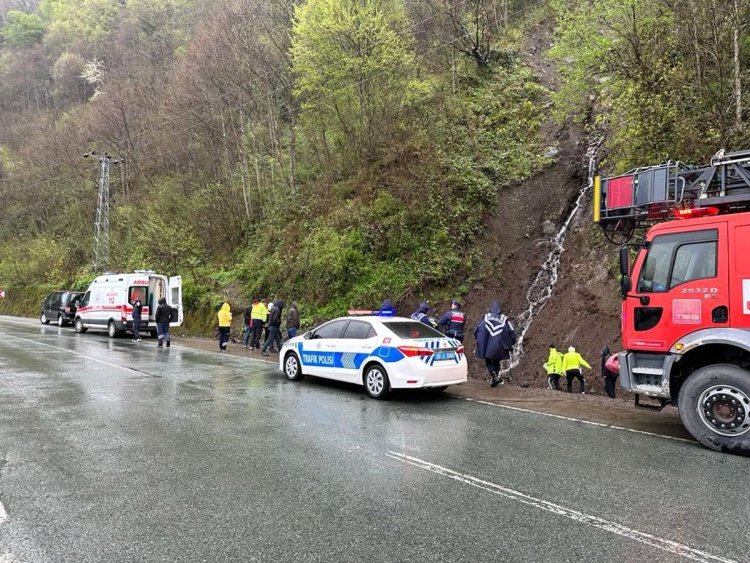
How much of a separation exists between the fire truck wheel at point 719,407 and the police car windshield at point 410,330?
4128mm

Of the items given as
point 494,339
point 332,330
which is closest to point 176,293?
point 332,330

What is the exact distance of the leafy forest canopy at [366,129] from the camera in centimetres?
1377

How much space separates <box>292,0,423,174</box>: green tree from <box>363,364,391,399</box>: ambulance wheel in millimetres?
Answer: 14298

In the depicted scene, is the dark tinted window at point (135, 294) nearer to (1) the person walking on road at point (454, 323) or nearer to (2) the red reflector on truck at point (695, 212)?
(1) the person walking on road at point (454, 323)

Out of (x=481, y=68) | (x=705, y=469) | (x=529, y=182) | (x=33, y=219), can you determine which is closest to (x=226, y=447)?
(x=705, y=469)

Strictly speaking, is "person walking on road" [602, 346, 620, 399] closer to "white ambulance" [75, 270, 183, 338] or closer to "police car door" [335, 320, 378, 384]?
"police car door" [335, 320, 378, 384]

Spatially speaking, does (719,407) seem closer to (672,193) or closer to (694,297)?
(694,297)

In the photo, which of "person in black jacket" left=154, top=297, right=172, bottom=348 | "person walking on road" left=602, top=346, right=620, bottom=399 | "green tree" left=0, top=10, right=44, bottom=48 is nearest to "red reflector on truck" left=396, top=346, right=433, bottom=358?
"person walking on road" left=602, top=346, right=620, bottom=399

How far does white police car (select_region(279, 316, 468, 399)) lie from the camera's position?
28.9 feet

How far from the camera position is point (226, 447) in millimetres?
6031

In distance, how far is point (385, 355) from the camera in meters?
9.00

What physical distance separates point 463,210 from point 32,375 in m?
13.8

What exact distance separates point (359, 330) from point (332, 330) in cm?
83

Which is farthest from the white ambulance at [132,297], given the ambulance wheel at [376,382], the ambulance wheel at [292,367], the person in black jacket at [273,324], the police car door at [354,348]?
the ambulance wheel at [376,382]
